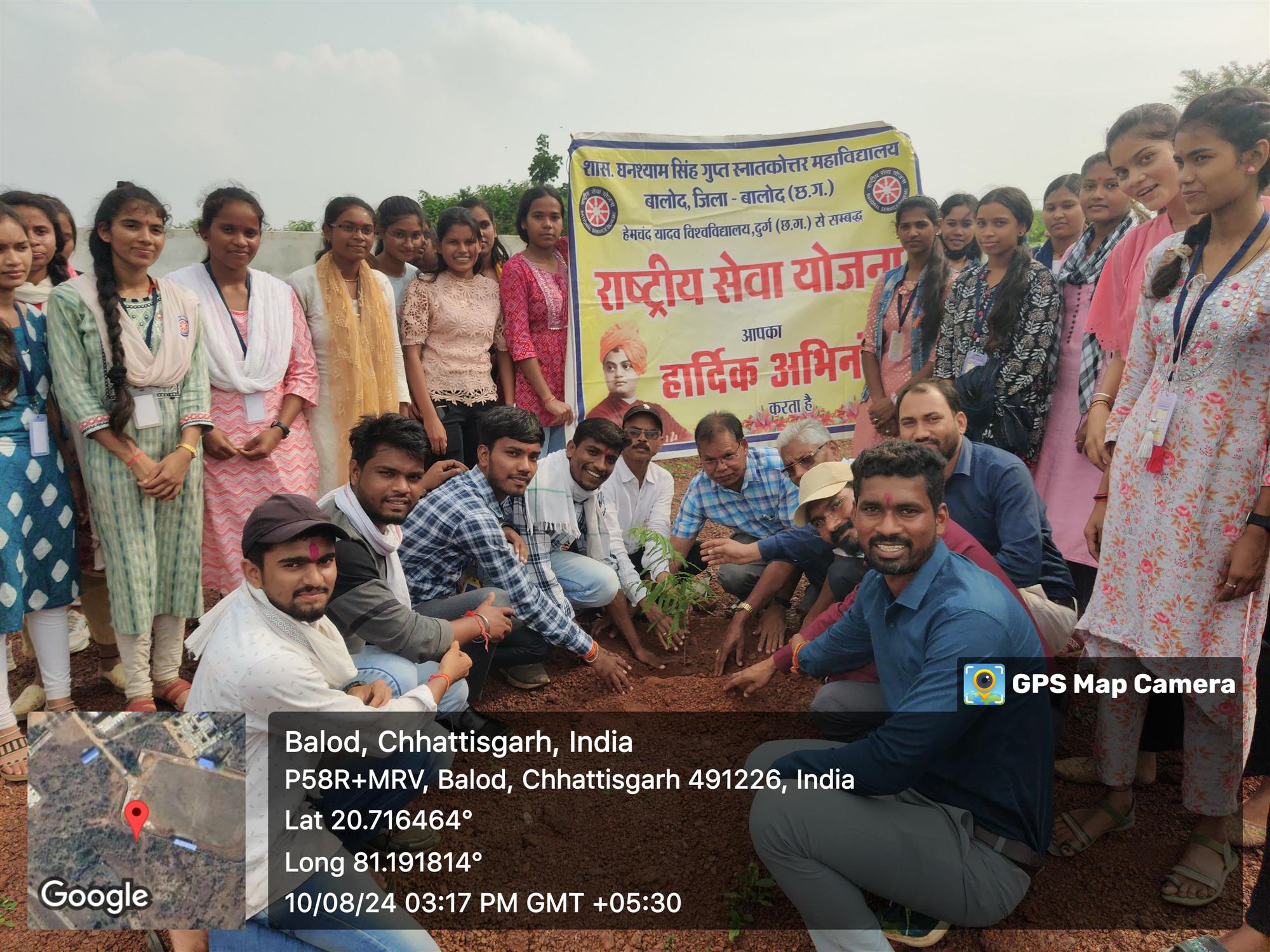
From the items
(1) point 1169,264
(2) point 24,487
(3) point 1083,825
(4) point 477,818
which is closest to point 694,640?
(4) point 477,818

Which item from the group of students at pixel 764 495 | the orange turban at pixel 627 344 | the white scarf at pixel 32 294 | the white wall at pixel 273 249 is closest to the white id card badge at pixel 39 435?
the group of students at pixel 764 495

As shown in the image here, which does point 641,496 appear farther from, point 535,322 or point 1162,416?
point 1162,416

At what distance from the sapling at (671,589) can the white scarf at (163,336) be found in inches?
78.5

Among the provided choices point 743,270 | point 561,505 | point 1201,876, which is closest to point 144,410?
point 561,505

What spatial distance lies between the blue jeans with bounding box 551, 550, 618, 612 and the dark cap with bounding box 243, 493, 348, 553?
167 cm

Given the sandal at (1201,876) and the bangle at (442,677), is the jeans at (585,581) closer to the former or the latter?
the bangle at (442,677)

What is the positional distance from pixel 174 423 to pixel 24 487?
516 mm

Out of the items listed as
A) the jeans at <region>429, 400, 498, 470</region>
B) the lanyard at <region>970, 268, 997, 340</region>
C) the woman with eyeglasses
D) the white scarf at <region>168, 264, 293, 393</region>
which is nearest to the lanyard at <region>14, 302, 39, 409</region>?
the white scarf at <region>168, 264, 293, 393</region>

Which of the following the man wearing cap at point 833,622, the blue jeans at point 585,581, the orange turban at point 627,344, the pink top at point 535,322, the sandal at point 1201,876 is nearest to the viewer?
the sandal at point 1201,876

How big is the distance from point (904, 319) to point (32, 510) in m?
3.90

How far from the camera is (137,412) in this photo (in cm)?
300

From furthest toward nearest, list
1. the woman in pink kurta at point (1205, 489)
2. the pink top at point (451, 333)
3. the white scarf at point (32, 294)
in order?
the pink top at point (451, 333)
the white scarf at point (32, 294)
the woman in pink kurta at point (1205, 489)

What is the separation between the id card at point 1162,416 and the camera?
231 centimetres

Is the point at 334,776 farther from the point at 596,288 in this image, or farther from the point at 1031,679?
the point at 596,288
